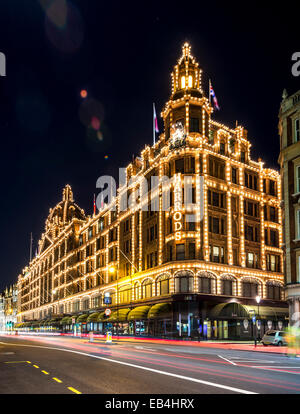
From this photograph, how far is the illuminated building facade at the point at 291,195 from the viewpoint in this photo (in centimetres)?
3622

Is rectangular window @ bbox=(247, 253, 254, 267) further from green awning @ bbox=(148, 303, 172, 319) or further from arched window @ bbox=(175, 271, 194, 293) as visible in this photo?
green awning @ bbox=(148, 303, 172, 319)

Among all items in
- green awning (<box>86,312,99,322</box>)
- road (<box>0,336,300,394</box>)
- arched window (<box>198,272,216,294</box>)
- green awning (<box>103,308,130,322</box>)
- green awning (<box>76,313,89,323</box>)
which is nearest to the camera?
road (<box>0,336,300,394</box>)

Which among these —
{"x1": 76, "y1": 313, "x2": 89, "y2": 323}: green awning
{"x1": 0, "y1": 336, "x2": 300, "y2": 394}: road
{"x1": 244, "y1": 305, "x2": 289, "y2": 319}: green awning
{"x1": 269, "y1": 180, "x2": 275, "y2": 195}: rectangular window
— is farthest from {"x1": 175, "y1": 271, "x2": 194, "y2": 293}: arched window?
{"x1": 76, "y1": 313, "x2": 89, "y2": 323}: green awning

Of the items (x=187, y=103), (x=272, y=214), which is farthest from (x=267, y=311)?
(x=187, y=103)

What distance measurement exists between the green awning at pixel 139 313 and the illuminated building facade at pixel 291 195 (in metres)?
26.9

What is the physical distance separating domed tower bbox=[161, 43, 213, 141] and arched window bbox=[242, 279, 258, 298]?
20.4 m

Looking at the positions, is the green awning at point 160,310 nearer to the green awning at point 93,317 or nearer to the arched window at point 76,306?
the green awning at point 93,317

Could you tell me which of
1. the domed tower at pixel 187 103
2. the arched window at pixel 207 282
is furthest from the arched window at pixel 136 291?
the domed tower at pixel 187 103

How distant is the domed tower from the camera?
198 ft

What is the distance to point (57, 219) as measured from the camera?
140 meters

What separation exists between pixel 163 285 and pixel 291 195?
25.5m

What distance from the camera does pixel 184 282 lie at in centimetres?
5541

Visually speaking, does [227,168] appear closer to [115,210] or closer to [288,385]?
[115,210]
